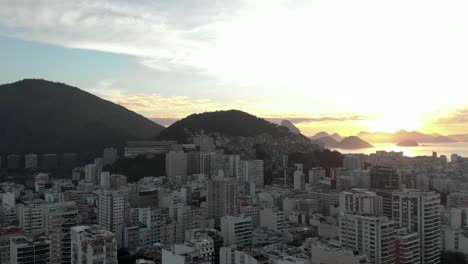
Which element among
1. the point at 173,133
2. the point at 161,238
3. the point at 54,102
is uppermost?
the point at 54,102

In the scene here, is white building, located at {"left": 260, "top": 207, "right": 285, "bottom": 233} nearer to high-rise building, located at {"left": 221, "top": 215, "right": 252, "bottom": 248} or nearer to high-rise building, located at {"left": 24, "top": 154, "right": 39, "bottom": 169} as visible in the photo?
high-rise building, located at {"left": 221, "top": 215, "right": 252, "bottom": 248}

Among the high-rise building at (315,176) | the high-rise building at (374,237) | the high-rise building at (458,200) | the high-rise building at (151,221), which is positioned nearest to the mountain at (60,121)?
the high-rise building at (315,176)

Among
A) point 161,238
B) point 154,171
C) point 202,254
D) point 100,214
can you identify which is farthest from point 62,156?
point 202,254

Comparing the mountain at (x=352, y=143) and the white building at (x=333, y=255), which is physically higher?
the mountain at (x=352, y=143)

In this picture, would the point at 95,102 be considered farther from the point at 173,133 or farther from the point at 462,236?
the point at 462,236

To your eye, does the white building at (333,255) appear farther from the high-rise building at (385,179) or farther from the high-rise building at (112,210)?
the high-rise building at (385,179)

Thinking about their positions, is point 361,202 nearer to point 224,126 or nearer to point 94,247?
point 94,247

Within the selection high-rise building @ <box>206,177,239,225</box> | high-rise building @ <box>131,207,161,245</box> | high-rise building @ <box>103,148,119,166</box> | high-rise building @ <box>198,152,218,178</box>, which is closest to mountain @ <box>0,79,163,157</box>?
high-rise building @ <box>103,148,119,166</box>
